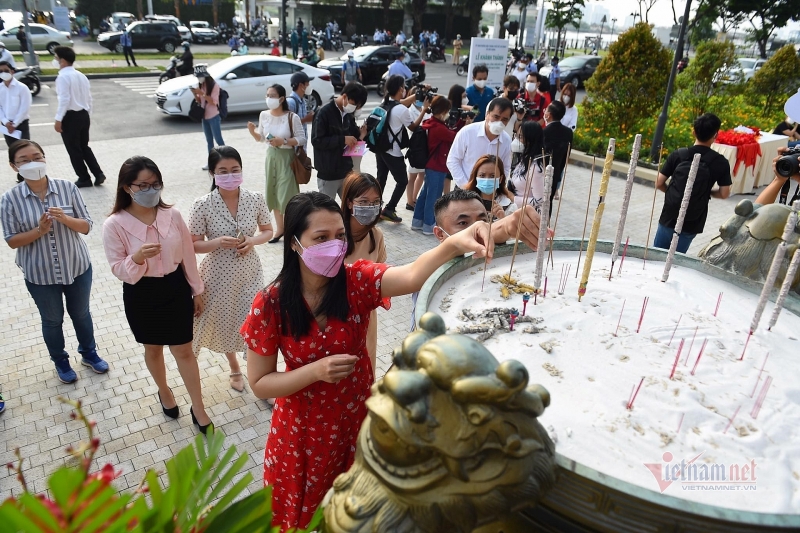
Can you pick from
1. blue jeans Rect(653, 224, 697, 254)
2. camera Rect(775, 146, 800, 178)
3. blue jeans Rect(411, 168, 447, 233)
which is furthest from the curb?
camera Rect(775, 146, 800, 178)

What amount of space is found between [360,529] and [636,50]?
10017 millimetres

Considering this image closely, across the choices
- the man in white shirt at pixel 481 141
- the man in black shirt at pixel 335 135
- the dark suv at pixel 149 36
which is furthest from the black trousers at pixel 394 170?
the dark suv at pixel 149 36

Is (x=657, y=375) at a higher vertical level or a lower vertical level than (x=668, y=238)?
higher

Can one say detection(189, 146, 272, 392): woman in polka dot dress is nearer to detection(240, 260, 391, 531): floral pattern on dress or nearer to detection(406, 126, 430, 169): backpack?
detection(240, 260, 391, 531): floral pattern on dress

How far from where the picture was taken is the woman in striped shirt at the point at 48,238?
3.24m

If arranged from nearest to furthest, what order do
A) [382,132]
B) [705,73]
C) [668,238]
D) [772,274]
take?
1. [772,274]
2. [668,238]
3. [382,132]
4. [705,73]

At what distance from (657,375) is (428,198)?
16.2 feet

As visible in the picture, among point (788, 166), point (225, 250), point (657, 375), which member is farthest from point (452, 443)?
point (788, 166)

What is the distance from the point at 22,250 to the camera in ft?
10.9

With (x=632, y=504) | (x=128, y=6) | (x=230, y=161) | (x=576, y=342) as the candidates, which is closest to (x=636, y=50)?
(x=230, y=161)

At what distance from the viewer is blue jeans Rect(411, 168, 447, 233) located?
6402mm

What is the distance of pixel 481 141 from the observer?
17.1 feet

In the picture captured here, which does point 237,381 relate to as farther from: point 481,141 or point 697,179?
point 697,179

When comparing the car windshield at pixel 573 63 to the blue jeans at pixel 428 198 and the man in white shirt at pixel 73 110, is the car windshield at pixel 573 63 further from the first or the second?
the man in white shirt at pixel 73 110
